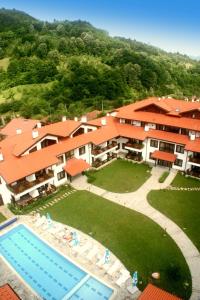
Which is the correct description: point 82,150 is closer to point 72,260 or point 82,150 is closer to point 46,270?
point 72,260

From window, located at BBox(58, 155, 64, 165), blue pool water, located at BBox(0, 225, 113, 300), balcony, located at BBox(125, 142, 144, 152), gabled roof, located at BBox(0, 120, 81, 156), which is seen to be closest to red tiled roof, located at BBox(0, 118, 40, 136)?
gabled roof, located at BBox(0, 120, 81, 156)

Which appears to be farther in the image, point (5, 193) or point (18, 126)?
point (18, 126)

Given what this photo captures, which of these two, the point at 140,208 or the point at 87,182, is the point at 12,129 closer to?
the point at 87,182

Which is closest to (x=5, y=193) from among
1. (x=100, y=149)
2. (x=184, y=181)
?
(x=100, y=149)

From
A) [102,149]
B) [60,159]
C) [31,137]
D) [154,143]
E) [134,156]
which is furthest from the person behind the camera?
[134,156]

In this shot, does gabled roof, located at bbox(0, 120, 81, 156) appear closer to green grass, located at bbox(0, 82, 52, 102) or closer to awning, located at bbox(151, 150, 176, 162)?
awning, located at bbox(151, 150, 176, 162)

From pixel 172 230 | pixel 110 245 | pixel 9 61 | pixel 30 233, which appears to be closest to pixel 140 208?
pixel 172 230
